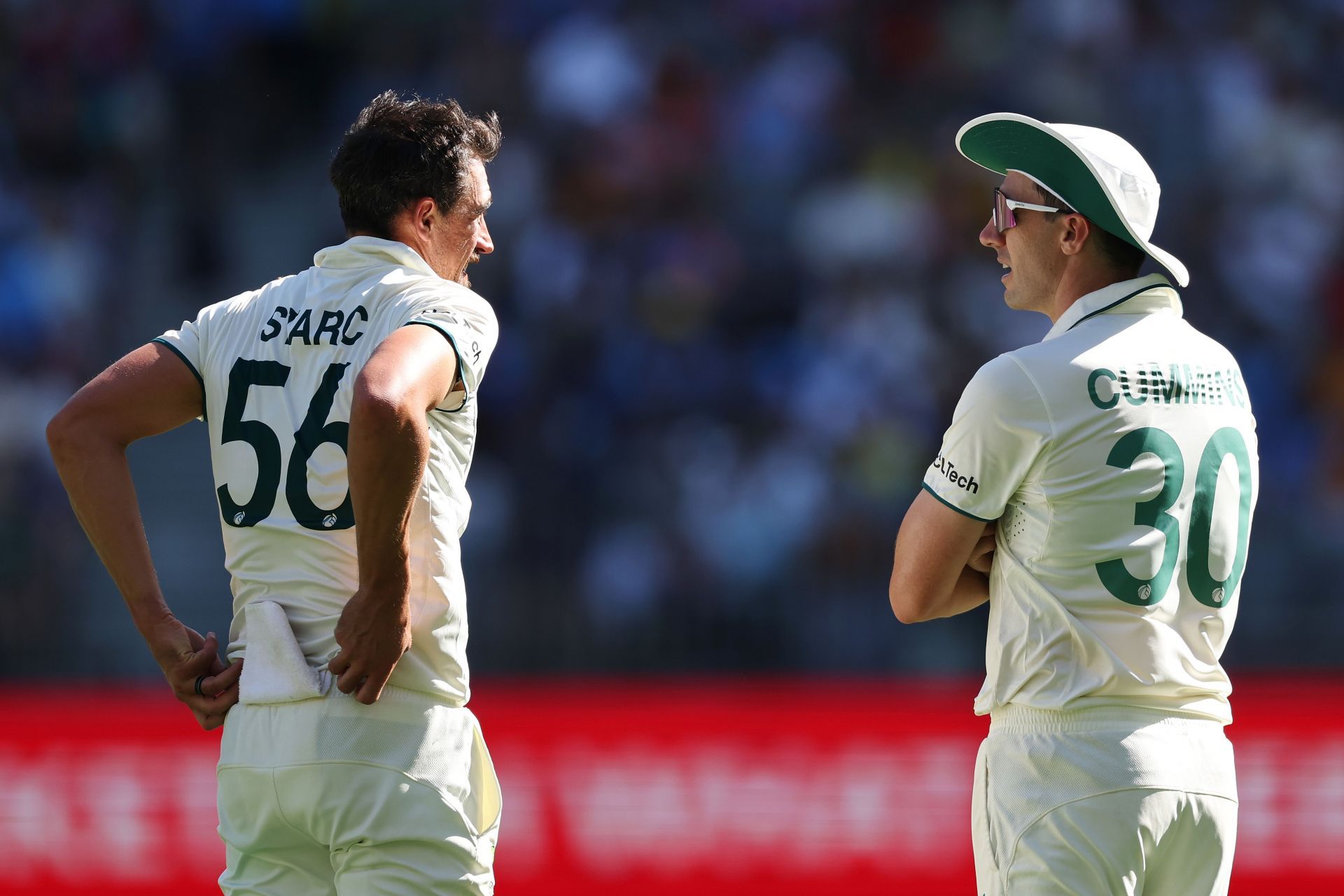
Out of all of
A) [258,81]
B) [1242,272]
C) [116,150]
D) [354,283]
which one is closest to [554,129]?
[258,81]

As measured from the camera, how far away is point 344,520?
298 cm

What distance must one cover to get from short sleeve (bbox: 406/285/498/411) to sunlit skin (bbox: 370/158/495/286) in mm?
186

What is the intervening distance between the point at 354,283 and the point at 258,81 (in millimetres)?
9269

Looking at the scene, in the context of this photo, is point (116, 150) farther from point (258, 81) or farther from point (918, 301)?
point (918, 301)

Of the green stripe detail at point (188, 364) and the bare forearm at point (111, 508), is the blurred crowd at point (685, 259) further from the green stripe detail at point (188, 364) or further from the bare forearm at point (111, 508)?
the green stripe detail at point (188, 364)

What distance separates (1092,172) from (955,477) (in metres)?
0.64

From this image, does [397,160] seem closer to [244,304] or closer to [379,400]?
[244,304]

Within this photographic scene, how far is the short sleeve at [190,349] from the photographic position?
124 inches

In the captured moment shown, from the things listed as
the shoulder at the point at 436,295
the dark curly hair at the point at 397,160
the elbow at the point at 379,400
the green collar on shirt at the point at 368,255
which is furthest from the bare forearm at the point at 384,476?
the dark curly hair at the point at 397,160

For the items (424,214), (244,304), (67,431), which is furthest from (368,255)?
(67,431)

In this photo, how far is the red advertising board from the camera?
6.28 m

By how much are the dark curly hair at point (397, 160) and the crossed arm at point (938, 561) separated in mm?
1140

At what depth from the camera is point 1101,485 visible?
2.94 metres

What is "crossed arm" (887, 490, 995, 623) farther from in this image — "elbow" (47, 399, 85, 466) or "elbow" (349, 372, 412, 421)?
"elbow" (47, 399, 85, 466)
